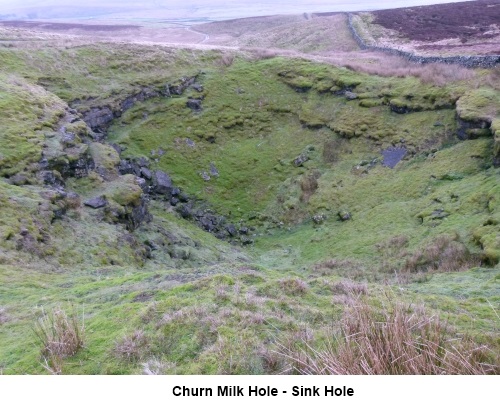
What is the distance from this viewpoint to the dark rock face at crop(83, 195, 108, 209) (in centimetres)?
2206

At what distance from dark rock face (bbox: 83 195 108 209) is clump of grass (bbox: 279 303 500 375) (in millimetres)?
18640

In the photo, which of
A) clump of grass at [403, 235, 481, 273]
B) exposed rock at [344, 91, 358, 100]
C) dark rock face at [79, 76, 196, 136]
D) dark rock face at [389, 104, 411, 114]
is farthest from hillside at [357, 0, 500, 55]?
clump of grass at [403, 235, 481, 273]

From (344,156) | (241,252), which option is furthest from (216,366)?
(344,156)

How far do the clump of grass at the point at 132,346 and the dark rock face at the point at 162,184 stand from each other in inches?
928

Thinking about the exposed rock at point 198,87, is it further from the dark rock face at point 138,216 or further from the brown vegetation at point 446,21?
the brown vegetation at point 446,21

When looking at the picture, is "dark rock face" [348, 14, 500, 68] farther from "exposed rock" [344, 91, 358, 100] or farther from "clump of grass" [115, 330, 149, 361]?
"clump of grass" [115, 330, 149, 361]

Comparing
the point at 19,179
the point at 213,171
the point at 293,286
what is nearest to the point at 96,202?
the point at 19,179

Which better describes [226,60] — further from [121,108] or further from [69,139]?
[69,139]

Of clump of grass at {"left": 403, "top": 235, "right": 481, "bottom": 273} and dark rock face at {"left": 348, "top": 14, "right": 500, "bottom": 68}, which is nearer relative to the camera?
clump of grass at {"left": 403, "top": 235, "right": 481, "bottom": 273}

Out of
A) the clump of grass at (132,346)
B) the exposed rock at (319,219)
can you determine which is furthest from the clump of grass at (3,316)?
the exposed rock at (319,219)

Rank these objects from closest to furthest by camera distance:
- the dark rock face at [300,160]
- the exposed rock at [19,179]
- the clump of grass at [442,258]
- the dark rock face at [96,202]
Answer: the clump of grass at [442,258]
the exposed rock at [19,179]
the dark rock face at [96,202]
the dark rock face at [300,160]

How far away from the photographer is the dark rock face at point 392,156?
30.6 metres

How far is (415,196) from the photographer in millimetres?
26500

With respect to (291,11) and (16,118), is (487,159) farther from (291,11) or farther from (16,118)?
(291,11)
